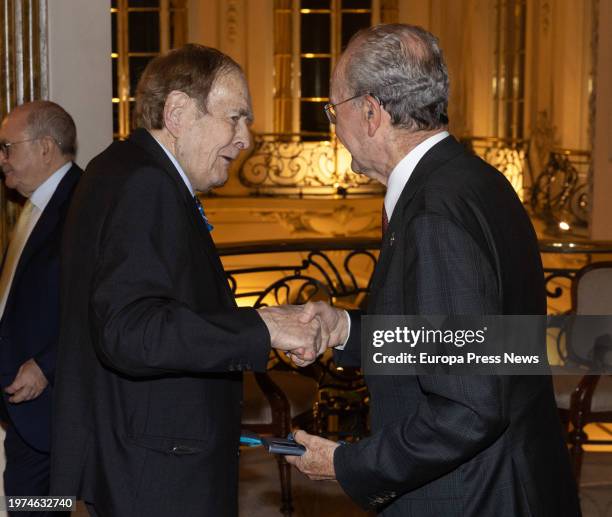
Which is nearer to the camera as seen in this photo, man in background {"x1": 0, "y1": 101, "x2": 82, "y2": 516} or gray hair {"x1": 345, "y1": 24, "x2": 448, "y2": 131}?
gray hair {"x1": 345, "y1": 24, "x2": 448, "y2": 131}

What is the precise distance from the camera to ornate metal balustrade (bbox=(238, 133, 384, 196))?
15.4m

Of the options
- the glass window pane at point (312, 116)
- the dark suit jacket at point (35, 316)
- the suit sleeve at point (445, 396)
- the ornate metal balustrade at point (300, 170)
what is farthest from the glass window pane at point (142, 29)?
the suit sleeve at point (445, 396)

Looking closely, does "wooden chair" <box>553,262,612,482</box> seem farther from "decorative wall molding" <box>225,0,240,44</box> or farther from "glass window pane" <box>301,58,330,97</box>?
"decorative wall molding" <box>225,0,240,44</box>

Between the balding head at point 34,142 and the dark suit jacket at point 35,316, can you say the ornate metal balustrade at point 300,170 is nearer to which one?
the balding head at point 34,142

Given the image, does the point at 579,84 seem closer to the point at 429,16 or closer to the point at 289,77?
the point at 429,16

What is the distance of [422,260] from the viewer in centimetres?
202

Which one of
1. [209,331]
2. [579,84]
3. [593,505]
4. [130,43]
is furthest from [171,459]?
[130,43]

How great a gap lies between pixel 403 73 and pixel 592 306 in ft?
10.3

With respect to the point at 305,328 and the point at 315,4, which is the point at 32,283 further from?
the point at 315,4

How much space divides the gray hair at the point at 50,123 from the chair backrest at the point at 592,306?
2526 millimetres

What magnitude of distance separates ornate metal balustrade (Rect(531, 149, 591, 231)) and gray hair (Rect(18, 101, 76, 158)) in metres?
9.20

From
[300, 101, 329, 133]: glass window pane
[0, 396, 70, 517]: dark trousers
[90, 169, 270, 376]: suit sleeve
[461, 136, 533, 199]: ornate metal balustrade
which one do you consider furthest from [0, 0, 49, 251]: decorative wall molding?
[300, 101, 329, 133]: glass window pane

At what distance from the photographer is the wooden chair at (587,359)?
181 inches

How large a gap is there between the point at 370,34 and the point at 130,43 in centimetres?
1426
